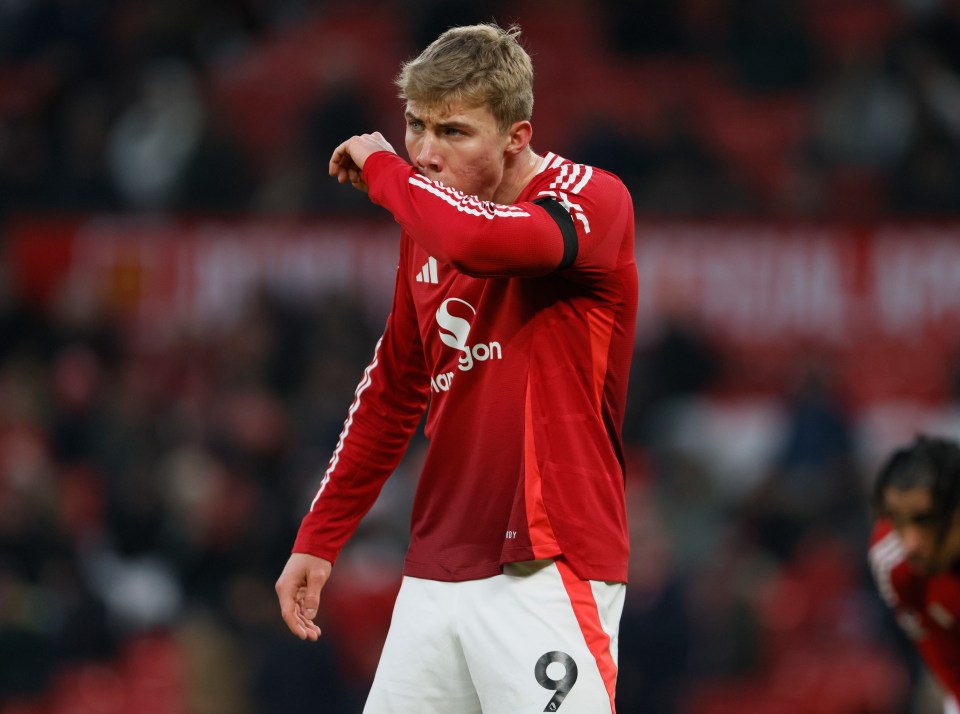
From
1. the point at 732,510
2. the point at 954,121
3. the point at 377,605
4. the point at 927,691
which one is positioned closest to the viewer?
the point at 927,691

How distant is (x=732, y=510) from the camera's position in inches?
336

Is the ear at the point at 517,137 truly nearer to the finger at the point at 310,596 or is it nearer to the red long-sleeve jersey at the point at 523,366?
the red long-sleeve jersey at the point at 523,366

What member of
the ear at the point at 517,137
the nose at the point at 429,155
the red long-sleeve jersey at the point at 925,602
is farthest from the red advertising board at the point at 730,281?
the nose at the point at 429,155

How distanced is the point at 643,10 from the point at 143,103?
3818mm

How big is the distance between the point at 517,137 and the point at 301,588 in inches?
46.1

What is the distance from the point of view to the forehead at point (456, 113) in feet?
10.4

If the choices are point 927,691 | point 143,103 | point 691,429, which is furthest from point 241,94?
point 927,691

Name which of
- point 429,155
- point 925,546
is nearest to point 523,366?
point 429,155

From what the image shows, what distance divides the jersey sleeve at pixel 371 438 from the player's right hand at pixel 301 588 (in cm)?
3

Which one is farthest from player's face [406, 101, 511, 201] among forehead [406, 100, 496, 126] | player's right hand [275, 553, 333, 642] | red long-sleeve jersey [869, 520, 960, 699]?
red long-sleeve jersey [869, 520, 960, 699]

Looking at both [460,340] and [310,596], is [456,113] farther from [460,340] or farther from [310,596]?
[310,596]

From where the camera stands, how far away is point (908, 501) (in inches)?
181

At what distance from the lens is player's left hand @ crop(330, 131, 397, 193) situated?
10.8ft

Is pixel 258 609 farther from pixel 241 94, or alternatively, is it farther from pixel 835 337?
pixel 241 94
